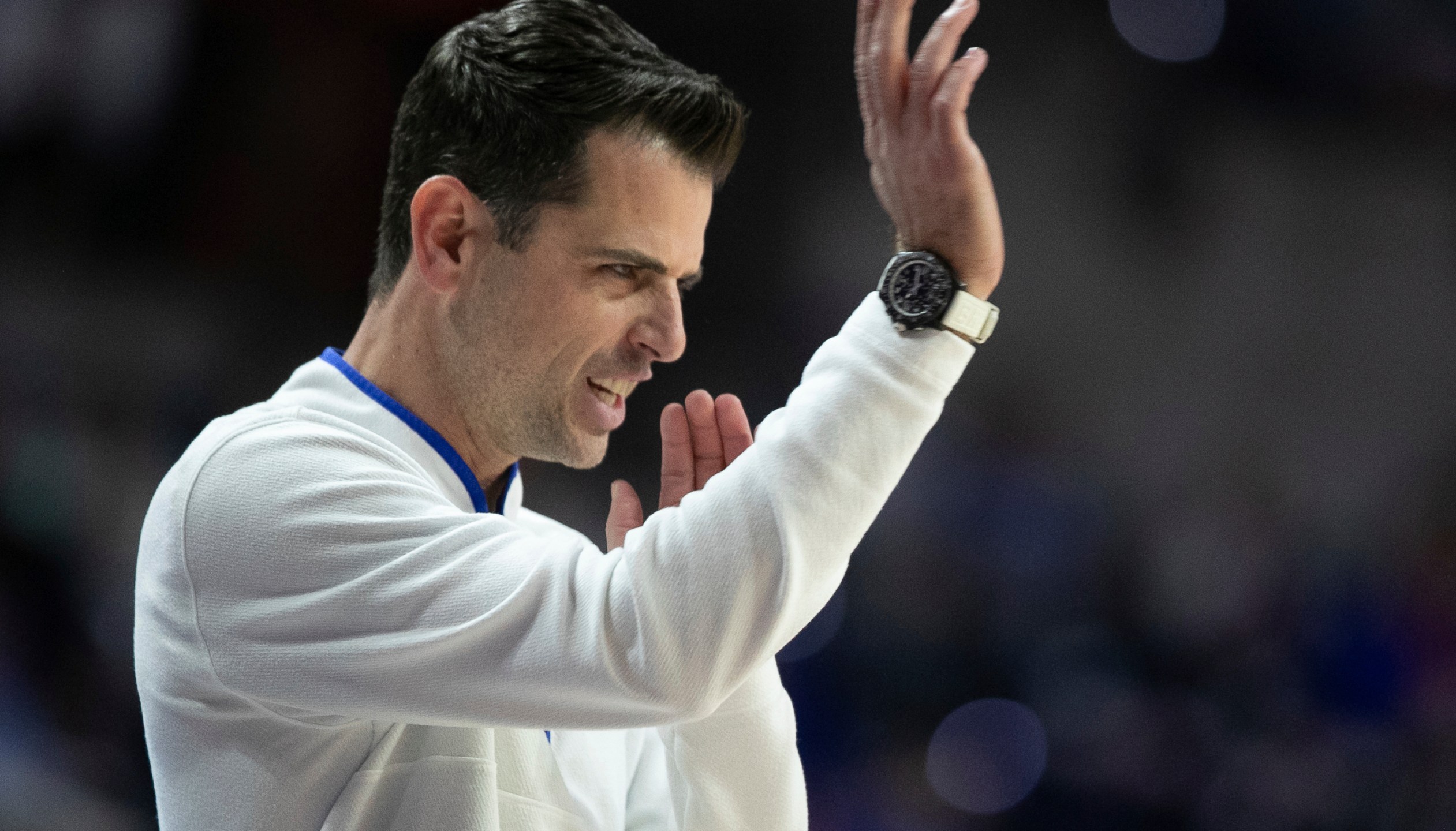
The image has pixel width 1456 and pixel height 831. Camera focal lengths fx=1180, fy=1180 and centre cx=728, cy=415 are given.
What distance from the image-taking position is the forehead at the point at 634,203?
123 cm

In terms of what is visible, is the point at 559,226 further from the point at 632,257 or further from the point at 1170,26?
the point at 1170,26

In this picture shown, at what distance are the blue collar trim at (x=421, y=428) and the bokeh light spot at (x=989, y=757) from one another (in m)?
1.67

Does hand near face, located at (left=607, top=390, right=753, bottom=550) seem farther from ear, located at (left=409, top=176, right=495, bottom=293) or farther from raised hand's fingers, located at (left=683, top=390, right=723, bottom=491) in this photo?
ear, located at (left=409, top=176, right=495, bottom=293)

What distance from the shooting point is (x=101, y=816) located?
236 centimetres

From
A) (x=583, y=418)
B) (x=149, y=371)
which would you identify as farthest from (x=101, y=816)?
(x=583, y=418)

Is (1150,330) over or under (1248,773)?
over

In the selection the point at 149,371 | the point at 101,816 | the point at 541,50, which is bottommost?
the point at 101,816

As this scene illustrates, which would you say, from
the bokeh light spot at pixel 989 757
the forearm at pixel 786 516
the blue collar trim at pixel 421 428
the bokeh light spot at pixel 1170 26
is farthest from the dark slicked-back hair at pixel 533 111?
the bokeh light spot at pixel 989 757

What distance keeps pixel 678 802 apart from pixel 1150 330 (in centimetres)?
180

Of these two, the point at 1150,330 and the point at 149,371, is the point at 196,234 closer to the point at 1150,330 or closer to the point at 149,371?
the point at 149,371

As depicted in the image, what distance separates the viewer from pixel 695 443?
1.27m

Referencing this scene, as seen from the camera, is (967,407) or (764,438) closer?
(764,438)

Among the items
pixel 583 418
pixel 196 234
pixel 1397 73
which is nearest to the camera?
pixel 583 418

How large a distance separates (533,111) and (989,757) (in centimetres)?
192
